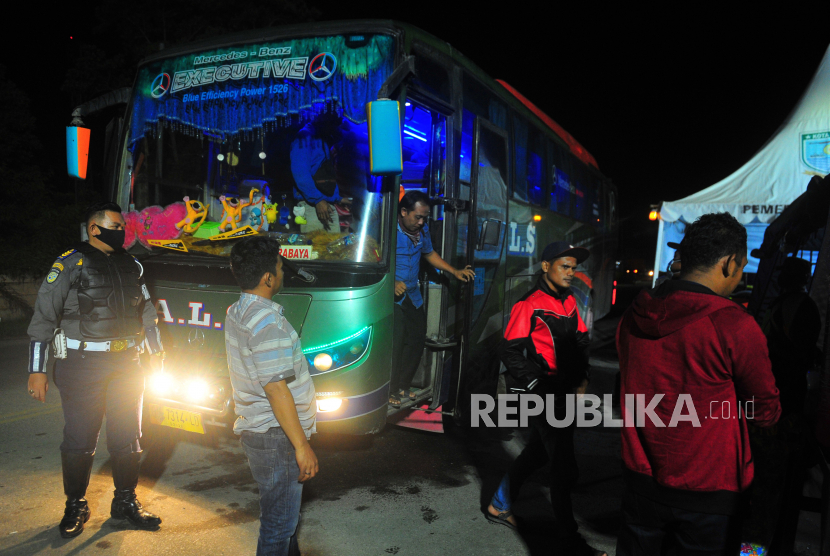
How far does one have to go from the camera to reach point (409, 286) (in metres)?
4.85

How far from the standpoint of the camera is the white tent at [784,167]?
8008 mm

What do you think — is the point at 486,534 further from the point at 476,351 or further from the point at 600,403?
the point at 600,403

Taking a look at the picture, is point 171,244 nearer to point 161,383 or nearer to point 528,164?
point 161,383

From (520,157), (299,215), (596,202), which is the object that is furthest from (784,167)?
(299,215)

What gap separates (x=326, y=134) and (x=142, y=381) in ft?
7.20

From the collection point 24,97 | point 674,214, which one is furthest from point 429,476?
point 24,97

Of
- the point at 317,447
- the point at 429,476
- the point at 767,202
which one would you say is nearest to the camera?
the point at 429,476

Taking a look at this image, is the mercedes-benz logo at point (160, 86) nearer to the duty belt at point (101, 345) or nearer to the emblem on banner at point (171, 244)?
the emblem on banner at point (171, 244)

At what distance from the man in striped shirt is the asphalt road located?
1.10m

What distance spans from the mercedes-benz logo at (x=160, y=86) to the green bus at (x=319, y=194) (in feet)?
0.06

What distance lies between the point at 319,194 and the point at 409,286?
1084mm

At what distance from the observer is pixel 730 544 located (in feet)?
6.74
